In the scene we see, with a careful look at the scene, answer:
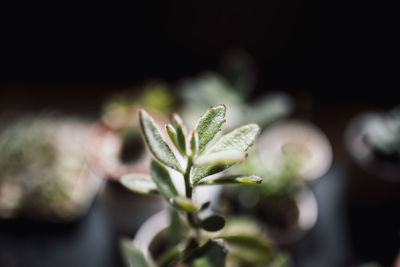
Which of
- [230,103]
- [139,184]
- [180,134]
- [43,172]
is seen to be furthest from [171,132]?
[43,172]

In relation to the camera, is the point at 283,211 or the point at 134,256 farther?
the point at 283,211

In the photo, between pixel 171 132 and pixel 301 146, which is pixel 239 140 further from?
pixel 301 146

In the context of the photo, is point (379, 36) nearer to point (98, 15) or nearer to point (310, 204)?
point (310, 204)

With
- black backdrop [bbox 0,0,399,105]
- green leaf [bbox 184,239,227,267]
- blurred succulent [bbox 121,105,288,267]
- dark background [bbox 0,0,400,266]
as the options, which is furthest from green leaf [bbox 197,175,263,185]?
black backdrop [bbox 0,0,399,105]

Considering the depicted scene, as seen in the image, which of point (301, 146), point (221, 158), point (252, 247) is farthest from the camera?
A: point (301, 146)

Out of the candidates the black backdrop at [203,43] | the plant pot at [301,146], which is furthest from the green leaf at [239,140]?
the black backdrop at [203,43]

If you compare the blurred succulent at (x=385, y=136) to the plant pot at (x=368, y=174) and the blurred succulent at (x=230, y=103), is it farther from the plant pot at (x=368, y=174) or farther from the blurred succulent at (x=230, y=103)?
the blurred succulent at (x=230, y=103)
